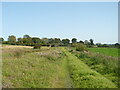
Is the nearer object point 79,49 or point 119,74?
point 119,74

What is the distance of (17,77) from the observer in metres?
11.1

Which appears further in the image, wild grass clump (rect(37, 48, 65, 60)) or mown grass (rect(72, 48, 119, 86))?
wild grass clump (rect(37, 48, 65, 60))

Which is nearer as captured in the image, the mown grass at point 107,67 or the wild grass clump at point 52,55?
the mown grass at point 107,67

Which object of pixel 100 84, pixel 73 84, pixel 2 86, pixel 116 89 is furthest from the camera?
pixel 73 84

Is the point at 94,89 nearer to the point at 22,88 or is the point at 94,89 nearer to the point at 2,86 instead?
the point at 22,88

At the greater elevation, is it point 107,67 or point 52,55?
point 52,55

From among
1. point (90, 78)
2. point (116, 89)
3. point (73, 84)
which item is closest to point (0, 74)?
point (73, 84)

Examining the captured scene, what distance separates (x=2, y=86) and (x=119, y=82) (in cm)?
685

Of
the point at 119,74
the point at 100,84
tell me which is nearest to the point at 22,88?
the point at 100,84

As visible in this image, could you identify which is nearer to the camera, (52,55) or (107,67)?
(107,67)

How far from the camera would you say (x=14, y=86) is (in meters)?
9.40

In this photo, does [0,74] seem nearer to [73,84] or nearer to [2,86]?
[2,86]

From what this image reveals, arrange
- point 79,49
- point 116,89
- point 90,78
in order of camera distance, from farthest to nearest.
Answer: point 79,49 < point 90,78 < point 116,89

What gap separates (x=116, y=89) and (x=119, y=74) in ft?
13.8
